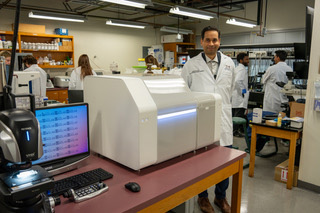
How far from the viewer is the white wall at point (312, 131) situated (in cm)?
262

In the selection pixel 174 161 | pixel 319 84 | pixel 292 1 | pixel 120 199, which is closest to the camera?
pixel 120 199

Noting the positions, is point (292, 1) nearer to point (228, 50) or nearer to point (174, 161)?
point (228, 50)

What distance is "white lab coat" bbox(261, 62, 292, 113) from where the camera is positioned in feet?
14.8

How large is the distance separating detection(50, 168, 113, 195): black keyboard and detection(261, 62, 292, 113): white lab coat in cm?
396

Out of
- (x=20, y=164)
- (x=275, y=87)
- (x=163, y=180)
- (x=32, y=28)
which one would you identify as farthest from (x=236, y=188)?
(x=32, y=28)

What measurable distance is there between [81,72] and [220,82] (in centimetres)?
263

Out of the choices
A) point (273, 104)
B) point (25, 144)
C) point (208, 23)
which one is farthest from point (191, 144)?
point (208, 23)

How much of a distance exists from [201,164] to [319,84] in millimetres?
1828

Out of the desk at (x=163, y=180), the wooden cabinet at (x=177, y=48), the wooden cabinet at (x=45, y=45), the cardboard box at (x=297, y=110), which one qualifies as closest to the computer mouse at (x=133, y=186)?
the desk at (x=163, y=180)

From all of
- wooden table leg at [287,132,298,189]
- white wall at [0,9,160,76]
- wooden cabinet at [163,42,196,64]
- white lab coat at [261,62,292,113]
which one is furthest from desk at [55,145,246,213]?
wooden cabinet at [163,42,196,64]

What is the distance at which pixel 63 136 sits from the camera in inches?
51.5

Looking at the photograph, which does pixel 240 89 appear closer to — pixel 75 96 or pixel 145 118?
pixel 75 96

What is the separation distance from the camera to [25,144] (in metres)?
0.65

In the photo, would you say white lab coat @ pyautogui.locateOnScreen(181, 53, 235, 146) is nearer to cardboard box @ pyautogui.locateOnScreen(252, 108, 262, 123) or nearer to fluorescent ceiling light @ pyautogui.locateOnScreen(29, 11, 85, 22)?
cardboard box @ pyautogui.locateOnScreen(252, 108, 262, 123)
